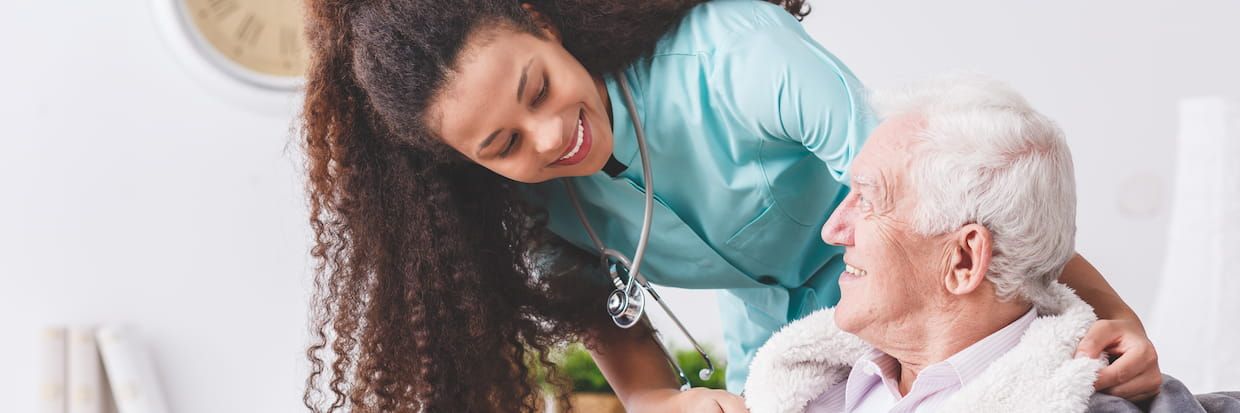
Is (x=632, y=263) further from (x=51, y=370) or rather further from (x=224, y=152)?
(x=51, y=370)

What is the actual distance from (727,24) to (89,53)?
1.94 meters

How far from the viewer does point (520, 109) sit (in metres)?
1.20

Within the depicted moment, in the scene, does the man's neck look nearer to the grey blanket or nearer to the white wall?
the grey blanket

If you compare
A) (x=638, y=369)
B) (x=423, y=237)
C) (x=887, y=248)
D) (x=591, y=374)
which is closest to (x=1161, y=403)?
(x=887, y=248)

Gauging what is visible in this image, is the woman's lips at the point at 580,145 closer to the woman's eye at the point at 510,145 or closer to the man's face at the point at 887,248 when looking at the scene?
the woman's eye at the point at 510,145

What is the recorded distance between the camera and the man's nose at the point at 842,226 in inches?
45.6

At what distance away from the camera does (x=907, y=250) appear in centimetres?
110

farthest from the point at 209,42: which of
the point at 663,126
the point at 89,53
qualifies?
the point at 663,126

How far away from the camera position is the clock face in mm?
2711

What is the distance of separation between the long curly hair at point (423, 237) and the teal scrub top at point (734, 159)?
0.06 m

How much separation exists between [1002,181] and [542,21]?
544 mm

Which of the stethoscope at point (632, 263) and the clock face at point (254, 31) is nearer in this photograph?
the stethoscope at point (632, 263)

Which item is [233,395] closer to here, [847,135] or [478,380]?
[478,380]

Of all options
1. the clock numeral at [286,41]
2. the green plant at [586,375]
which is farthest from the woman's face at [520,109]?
the clock numeral at [286,41]
